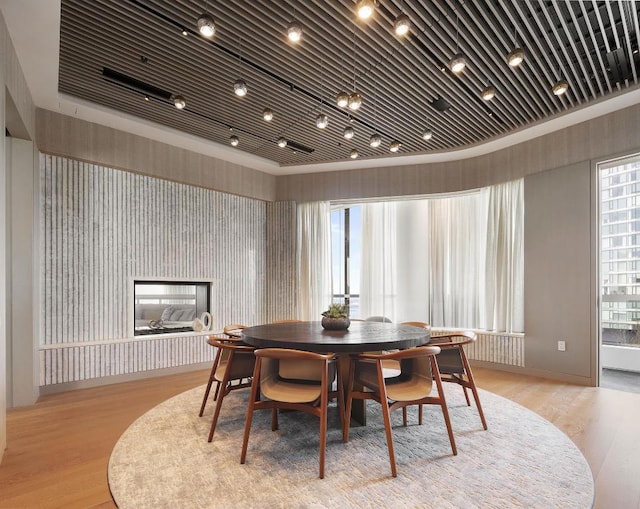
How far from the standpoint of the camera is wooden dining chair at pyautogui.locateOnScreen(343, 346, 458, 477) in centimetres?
254

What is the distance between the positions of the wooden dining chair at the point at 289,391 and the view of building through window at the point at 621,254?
4345 mm

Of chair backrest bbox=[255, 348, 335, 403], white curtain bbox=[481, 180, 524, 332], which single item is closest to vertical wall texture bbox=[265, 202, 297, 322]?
white curtain bbox=[481, 180, 524, 332]

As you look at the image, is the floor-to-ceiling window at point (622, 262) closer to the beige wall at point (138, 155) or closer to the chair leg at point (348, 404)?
the chair leg at point (348, 404)

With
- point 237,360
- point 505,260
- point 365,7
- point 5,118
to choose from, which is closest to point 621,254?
point 505,260

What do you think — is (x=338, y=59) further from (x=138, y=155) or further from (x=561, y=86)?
(x=138, y=155)

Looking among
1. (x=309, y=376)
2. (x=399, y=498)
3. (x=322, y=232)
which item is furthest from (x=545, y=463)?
(x=322, y=232)

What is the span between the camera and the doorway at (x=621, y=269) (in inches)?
189

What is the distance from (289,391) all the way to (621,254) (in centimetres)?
Answer: 481

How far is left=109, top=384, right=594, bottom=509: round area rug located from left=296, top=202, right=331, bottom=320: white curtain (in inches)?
121

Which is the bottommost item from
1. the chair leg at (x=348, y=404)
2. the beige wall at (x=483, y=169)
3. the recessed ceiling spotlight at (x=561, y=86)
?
the chair leg at (x=348, y=404)

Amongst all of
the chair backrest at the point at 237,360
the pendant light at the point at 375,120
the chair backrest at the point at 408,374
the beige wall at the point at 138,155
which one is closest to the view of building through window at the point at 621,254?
the pendant light at the point at 375,120

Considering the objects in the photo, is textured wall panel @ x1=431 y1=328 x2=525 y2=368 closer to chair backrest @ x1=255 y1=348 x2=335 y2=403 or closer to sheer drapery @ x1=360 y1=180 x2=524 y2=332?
sheer drapery @ x1=360 y1=180 x2=524 y2=332

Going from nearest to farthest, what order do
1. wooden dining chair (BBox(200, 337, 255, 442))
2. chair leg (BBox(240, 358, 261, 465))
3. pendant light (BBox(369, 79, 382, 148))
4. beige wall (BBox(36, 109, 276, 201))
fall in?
chair leg (BBox(240, 358, 261, 465))
wooden dining chair (BBox(200, 337, 255, 442))
pendant light (BBox(369, 79, 382, 148))
beige wall (BBox(36, 109, 276, 201))

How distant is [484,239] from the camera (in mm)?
5684
